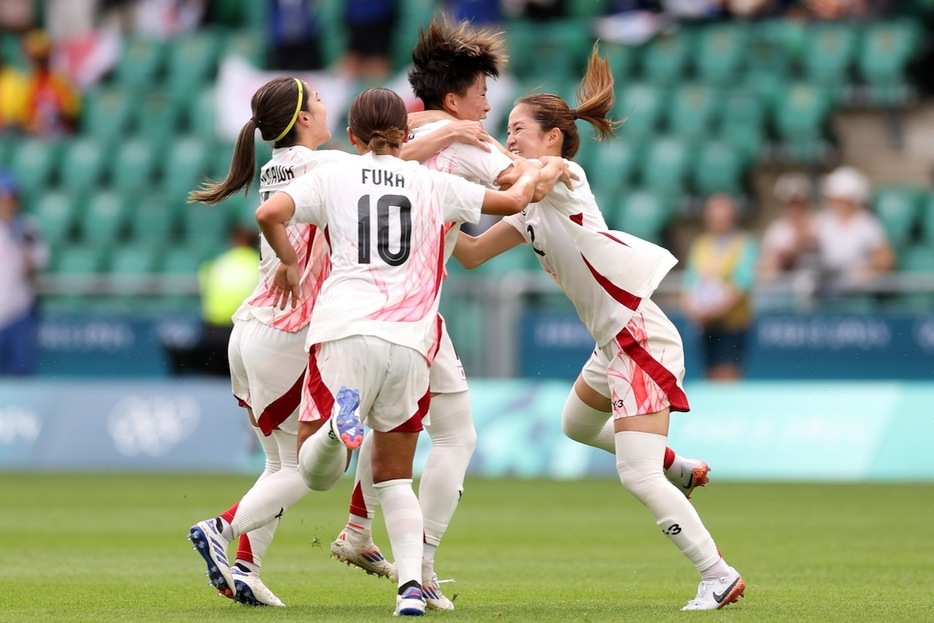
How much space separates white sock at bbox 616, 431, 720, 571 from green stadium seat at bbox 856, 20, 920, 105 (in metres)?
13.3

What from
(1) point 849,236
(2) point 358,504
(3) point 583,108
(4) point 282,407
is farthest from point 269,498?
(1) point 849,236

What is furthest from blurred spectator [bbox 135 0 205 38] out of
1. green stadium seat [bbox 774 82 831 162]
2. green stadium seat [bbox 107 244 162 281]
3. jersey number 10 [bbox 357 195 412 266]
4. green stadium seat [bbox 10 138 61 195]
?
jersey number 10 [bbox 357 195 412 266]

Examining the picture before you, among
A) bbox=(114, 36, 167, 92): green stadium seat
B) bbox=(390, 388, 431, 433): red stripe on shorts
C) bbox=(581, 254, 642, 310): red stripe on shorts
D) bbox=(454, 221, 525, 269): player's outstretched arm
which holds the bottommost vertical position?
bbox=(390, 388, 431, 433): red stripe on shorts

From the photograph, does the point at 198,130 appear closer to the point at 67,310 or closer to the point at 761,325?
the point at 67,310

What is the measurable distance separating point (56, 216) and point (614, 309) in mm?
14994

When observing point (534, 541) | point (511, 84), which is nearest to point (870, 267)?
point (511, 84)

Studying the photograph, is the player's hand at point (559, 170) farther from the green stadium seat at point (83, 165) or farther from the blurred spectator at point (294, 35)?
the green stadium seat at point (83, 165)

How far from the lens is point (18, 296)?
17.8m

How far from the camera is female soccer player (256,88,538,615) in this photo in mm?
6688

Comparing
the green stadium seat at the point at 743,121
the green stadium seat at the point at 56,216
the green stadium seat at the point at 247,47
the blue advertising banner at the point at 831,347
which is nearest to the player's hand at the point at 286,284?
the blue advertising banner at the point at 831,347

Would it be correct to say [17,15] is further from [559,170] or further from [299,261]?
[559,170]

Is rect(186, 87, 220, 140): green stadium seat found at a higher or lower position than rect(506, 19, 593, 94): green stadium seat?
lower

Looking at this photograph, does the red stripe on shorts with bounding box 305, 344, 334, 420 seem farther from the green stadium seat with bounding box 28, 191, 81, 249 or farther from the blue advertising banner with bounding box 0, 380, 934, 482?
the green stadium seat with bounding box 28, 191, 81, 249

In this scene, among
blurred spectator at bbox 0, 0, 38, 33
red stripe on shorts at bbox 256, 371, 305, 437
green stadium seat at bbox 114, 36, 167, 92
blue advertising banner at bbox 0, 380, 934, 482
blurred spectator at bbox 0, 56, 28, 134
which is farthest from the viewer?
blurred spectator at bbox 0, 0, 38, 33
